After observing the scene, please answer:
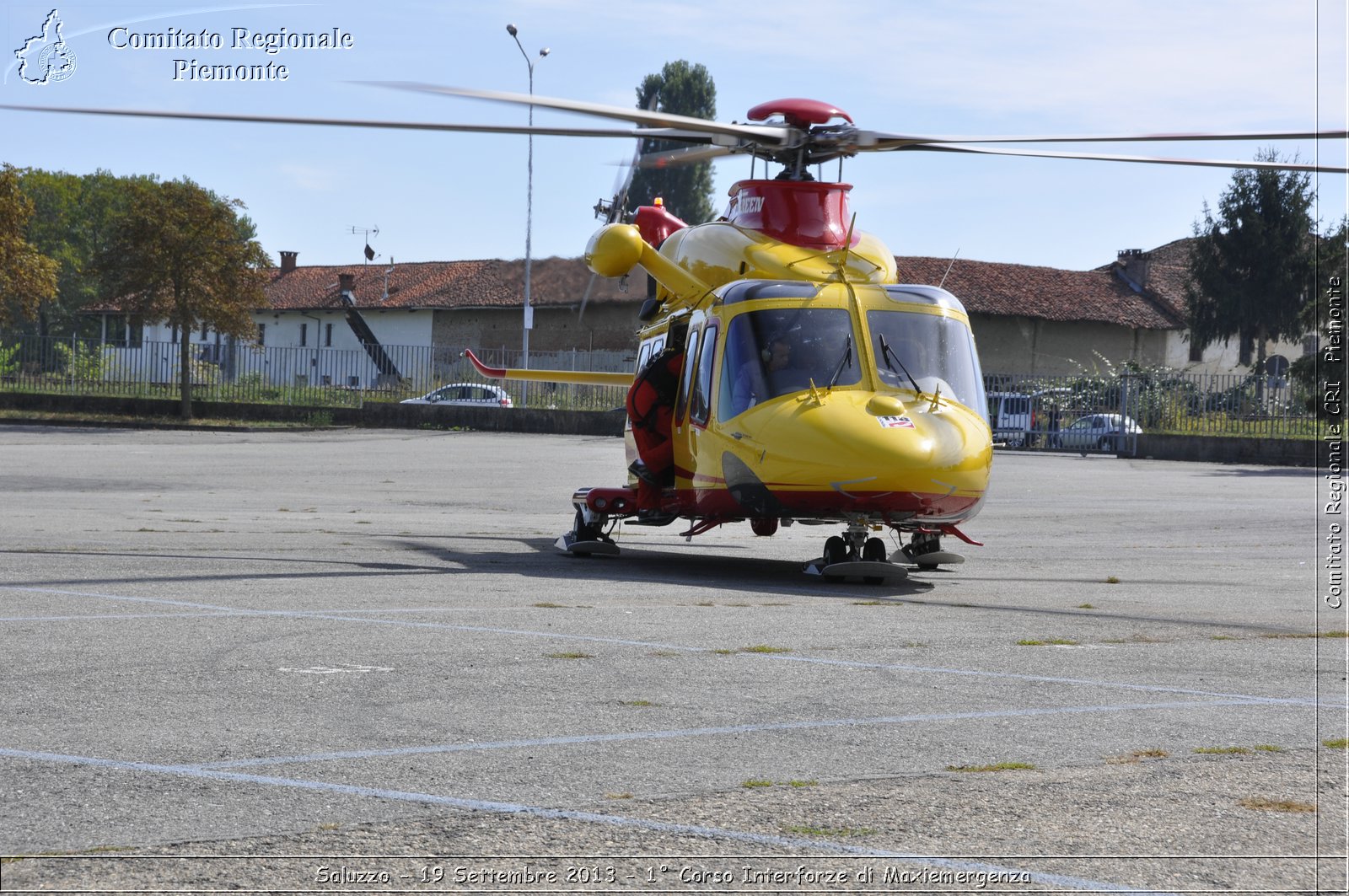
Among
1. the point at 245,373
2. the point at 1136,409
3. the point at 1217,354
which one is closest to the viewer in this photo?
the point at 1136,409

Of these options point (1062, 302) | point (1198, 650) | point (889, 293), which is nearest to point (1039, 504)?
point (889, 293)

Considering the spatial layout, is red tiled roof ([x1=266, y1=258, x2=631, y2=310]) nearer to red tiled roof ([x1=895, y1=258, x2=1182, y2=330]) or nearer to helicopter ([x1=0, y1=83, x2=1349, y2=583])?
red tiled roof ([x1=895, y1=258, x2=1182, y2=330])

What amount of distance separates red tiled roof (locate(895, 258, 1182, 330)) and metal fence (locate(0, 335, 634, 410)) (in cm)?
2379

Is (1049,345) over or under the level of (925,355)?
over

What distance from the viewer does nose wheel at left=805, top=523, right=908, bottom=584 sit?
36.7 feet

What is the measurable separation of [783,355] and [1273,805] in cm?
696

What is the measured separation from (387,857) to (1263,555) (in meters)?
12.2

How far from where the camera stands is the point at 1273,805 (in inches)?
178

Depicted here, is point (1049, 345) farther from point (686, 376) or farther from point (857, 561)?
point (857, 561)

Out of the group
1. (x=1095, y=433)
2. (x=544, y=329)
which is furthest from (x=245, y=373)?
(x=1095, y=433)

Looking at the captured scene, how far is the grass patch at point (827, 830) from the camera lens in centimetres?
411

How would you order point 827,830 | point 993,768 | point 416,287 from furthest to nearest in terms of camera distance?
1. point 416,287
2. point 993,768
3. point 827,830

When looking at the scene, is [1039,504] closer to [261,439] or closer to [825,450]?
[825,450]

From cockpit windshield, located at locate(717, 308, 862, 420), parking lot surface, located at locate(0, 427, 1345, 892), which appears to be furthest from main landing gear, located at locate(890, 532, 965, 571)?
cockpit windshield, located at locate(717, 308, 862, 420)
